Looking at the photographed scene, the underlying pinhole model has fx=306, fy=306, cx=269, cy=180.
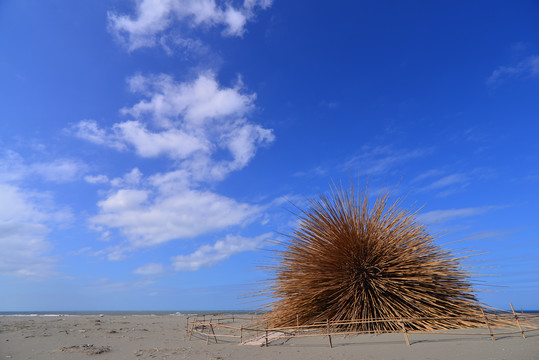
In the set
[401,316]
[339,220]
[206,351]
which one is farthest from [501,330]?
[206,351]

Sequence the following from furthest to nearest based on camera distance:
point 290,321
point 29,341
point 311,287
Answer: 1. point 29,341
2. point 290,321
3. point 311,287

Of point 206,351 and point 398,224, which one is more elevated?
point 398,224

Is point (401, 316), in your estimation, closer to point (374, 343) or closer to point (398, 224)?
point (374, 343)

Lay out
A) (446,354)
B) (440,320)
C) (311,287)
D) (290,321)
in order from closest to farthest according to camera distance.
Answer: (446,354) < (440,320) < (311,287) < (290,321)

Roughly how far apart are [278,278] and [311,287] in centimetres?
93

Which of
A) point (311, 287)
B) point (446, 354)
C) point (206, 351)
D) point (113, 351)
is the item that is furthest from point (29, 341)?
point (446, 354)

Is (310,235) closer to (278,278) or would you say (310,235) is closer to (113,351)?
(278,278)

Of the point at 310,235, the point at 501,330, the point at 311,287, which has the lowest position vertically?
the point at 501,330

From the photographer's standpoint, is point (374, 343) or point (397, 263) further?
point (397, 263)

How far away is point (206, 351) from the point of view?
5590 mm

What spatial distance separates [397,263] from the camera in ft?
16.6

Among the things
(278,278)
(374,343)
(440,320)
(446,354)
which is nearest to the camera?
(446,354)

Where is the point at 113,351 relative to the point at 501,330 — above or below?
below

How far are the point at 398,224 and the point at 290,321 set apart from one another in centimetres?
266
